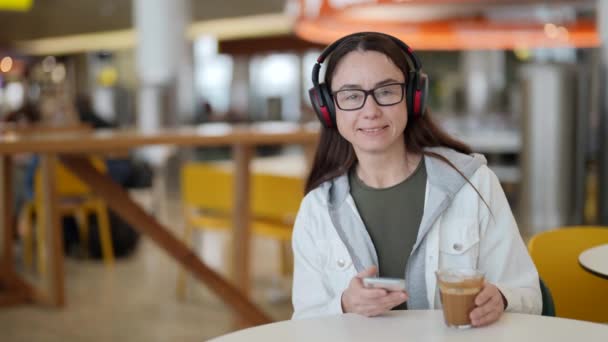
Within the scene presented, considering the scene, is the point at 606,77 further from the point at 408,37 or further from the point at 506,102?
the point at 506,102

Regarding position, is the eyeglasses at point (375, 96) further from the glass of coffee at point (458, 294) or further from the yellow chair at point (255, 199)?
the yellow chair at point (255, 199)

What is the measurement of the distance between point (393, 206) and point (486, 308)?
443 millimetres

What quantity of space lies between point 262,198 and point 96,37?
16.9 meters

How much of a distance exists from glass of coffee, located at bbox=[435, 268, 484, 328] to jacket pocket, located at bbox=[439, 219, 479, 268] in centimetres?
34

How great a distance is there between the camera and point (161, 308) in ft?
14.2

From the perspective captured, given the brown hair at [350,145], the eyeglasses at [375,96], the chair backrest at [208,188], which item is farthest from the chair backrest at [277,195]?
the eyeglasses at [375,96]

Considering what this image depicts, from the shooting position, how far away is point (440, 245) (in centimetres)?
159

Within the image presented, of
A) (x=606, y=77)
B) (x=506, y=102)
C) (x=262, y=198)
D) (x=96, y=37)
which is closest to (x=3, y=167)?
(x=262, y=198)

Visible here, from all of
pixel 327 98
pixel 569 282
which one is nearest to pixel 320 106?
pixel 327 98

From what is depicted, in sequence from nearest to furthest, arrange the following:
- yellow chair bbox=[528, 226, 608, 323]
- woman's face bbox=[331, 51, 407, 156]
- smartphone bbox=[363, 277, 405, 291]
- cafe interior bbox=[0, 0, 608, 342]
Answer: smartphone bbox=[363, 277, 405, 291]
woman's face bbox=[331, 51, 407, 156]
yellow chair bbox=[528, 226, 608, 323]
cafe interior bbox=[0, 0, 608, 342]

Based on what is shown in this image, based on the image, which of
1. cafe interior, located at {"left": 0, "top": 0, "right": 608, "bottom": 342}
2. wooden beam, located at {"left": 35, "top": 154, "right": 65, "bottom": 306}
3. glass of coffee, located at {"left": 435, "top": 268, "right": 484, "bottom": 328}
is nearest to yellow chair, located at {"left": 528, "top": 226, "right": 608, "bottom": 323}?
cafe interior, located at {"left": 0, "top": 0, "right": 608, "bottom": 342}

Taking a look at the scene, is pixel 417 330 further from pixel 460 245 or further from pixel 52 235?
pixel 52 235

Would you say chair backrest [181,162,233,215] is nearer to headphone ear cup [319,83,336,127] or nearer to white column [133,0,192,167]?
headphone ear cup [319,83,336,127]

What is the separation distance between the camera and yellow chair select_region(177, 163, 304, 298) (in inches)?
159
